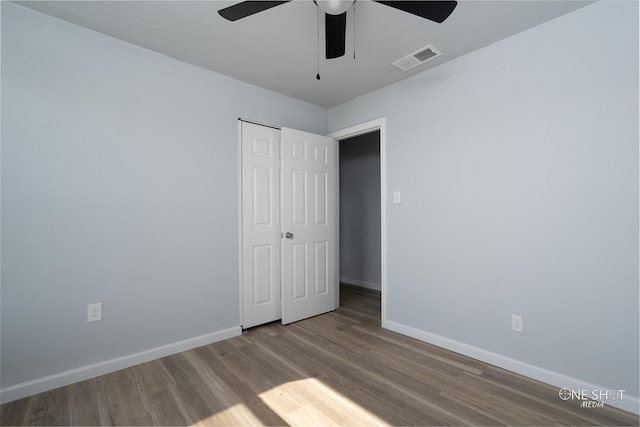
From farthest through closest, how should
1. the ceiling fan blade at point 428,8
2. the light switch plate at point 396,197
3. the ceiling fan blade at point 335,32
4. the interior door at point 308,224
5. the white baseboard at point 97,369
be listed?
the interior door at point 308,224 → the light switch plate at point 396,197 → the white baseboard at point 97,369 → the ceiling fan blade at point 335,32 → the ceiling fan blade at point 428,8

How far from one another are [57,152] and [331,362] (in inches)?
97.6

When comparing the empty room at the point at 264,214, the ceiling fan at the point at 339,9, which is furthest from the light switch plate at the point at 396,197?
the ceiling fan at the point at 339,9

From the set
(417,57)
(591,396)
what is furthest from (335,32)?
(591,396)

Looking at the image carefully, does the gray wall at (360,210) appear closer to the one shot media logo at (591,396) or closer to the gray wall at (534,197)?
the gray wall at (534,197)

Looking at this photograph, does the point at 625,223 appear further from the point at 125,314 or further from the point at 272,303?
the point at 125,314

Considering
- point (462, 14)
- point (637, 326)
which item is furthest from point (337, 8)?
point (637, 326)

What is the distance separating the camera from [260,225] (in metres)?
3.01

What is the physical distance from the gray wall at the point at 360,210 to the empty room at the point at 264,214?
5.49 feet

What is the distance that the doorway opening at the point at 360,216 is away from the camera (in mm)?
4633

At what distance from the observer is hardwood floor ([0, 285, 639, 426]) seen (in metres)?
1.63

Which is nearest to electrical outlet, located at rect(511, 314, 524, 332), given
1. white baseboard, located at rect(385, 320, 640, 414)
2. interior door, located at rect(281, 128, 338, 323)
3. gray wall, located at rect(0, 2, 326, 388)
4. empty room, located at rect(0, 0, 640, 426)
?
empty room, located at rect(0, 0, 640, 426)

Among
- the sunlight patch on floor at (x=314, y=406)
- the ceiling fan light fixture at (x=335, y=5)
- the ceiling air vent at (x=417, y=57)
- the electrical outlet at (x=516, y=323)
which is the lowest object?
the sunlight patch on floor at (x=314, y=406)

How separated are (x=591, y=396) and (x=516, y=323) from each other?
53 cm

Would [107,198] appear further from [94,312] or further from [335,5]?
[335,5]
